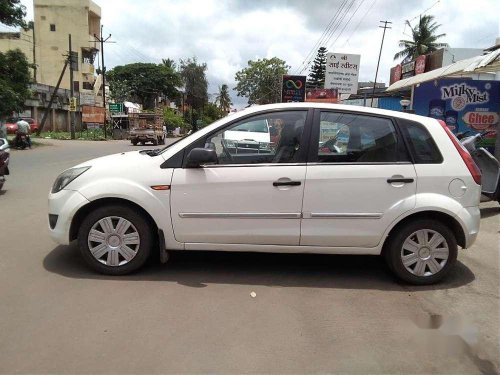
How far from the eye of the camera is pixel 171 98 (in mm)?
88500

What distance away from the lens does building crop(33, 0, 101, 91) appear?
195 feet

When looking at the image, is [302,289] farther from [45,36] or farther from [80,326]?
[45,36]

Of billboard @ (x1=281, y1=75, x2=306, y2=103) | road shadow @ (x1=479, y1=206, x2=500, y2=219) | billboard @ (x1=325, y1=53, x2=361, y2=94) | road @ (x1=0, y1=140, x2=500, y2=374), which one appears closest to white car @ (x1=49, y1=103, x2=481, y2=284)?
road @ (x1=0, y1=140, x2=500, y2=374)

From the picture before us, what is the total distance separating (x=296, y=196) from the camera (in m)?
4.41

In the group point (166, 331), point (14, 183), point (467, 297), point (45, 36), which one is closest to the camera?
point (166, 331)

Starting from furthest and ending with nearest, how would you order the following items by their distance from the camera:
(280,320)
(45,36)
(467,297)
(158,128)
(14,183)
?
1. (45,36)
2. (158,128)
3. (14,183)
4. (467,297)
5. (280,320)

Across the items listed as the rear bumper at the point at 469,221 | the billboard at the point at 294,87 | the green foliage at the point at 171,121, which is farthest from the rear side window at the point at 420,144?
the green foliage at the point at 171,121

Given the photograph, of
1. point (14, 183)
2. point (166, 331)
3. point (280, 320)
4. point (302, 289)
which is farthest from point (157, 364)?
point (14, 183)

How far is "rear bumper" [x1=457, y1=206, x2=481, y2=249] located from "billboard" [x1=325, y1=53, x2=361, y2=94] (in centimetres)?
1242

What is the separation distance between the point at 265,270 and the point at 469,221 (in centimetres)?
210

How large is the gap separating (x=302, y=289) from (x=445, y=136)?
207 cm

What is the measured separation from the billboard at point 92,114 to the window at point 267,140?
144ft

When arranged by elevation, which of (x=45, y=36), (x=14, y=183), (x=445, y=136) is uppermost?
(x=45, y=36)

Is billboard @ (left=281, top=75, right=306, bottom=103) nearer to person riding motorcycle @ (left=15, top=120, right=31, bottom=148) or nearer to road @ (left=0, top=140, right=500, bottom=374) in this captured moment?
person riding motorcycle @ (left=15, top=120, right=31, bottom=148)
